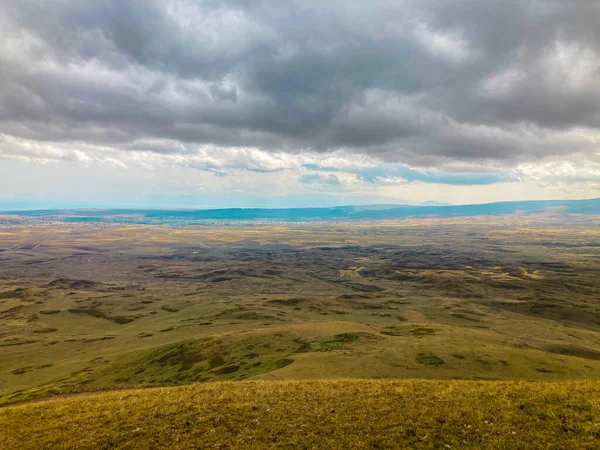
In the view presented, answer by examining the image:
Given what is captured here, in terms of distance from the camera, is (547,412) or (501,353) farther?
(501,353)

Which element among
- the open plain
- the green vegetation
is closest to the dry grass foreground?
the green vegetation

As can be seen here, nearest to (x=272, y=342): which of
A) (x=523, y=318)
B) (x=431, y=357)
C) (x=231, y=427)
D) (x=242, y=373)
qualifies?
(x=242, y=373)

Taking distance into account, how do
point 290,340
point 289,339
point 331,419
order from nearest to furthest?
point 331,419
point 290,340
point 289,339

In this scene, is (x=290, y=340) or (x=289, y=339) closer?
(x=290, y=340)

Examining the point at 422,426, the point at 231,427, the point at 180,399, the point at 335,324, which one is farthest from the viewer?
the point at 335,324

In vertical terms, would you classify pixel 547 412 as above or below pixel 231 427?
above

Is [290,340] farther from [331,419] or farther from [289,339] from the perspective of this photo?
[331,419]

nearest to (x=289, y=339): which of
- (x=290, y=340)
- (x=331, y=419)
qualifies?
(x=290, y=340)

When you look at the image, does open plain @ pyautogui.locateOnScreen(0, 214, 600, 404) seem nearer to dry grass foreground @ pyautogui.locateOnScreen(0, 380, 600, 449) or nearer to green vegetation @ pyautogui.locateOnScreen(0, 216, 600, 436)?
green vegetation @ pyautogui.locateOnScreen(0, 216, 600, 436)

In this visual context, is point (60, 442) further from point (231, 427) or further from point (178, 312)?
point (178, 312)
